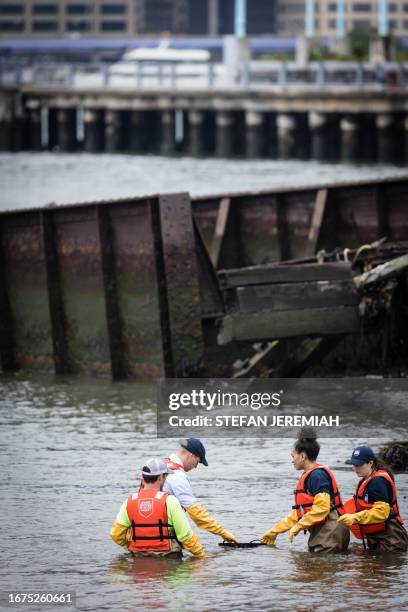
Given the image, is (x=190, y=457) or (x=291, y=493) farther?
(x=291, y=493)

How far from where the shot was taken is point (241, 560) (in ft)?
43.4

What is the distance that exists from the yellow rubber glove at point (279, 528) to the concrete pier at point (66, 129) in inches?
2723

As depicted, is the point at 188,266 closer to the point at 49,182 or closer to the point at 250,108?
the point at 49,182

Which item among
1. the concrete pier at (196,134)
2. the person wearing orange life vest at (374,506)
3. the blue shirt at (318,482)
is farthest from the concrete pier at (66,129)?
the blue shirt at (318,482)

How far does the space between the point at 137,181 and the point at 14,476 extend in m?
45.5

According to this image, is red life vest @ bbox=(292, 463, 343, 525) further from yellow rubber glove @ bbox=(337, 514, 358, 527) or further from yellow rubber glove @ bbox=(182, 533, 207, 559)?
yellow rubber glove @ bbox=(182, 533, 207, 559)

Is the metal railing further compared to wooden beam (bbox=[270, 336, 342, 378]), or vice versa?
the metal railing

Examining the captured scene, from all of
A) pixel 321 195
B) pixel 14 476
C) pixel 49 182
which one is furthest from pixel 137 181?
pixel 14 476

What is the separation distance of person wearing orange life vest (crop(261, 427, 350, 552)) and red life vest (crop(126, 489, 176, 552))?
3.27 ft

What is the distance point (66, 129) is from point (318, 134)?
17.6 metres

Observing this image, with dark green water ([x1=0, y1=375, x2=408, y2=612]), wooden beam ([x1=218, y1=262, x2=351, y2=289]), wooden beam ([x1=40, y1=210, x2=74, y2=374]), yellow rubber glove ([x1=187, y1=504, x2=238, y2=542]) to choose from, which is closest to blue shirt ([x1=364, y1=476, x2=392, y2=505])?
dark green water ([x1=0, y1=375, x2=408, y2=612])

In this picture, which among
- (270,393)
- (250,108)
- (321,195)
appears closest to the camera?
(270,393)

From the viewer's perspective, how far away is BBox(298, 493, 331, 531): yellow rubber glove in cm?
1271

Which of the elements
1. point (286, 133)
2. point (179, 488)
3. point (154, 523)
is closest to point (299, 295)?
point (179, 488)
